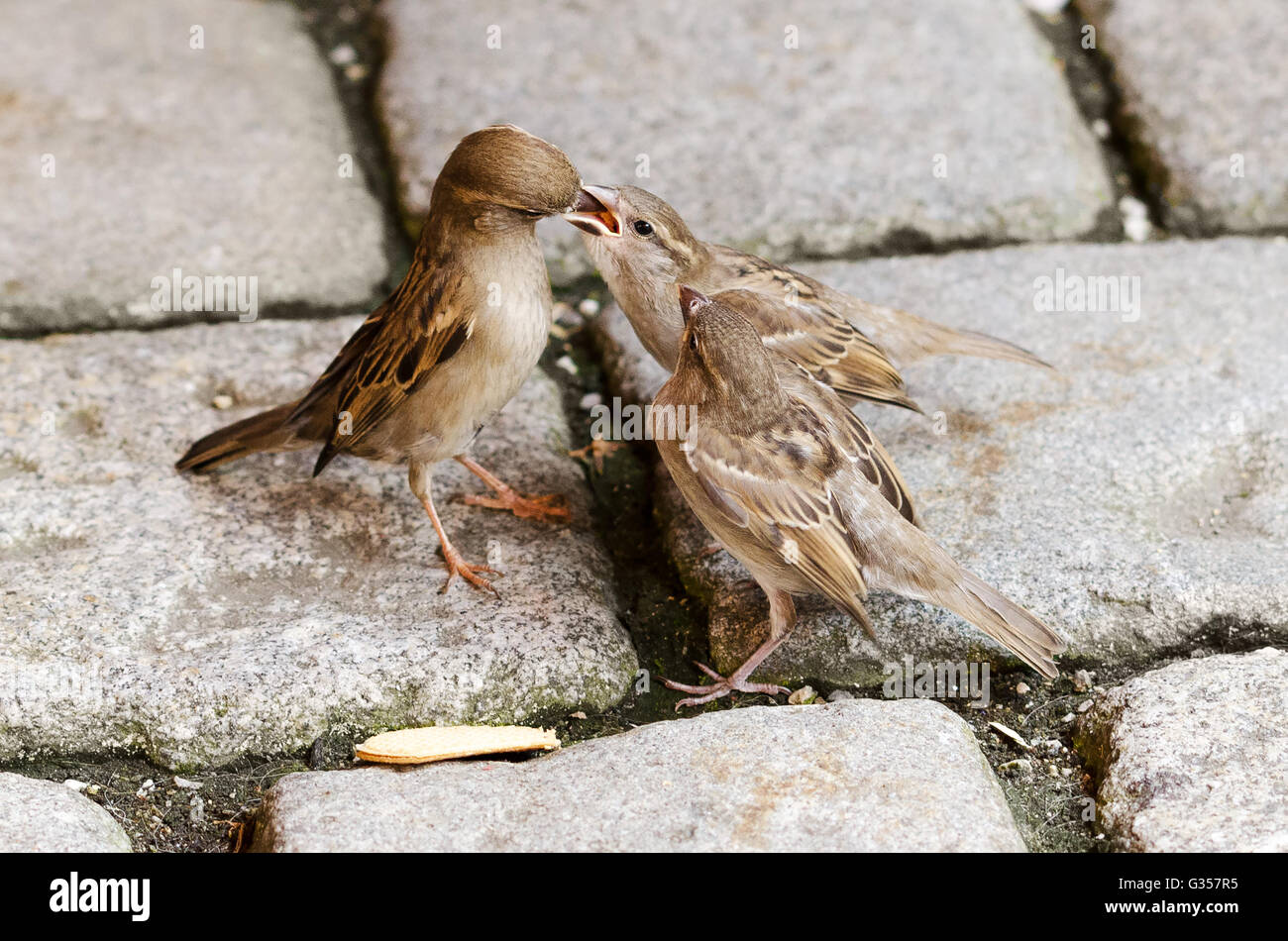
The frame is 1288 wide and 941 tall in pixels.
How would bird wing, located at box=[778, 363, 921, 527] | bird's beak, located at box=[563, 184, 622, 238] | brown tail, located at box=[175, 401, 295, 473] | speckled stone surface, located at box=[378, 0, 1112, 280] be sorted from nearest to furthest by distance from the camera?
bird wing, located at box=[778, 363, 921, 527] → brown tail, located at box=[175, 401, 295, 473] → bird's beak, located at box=[563, 184, 622, 238] → speckled stone surface, located at box=[378, 0, 1112, 280]

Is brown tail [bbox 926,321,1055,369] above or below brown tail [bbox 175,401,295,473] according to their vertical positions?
above

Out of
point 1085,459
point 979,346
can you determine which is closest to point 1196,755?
point 1085,459

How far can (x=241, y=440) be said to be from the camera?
376 centimetres

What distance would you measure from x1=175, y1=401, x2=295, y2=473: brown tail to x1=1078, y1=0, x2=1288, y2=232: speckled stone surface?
122 inches

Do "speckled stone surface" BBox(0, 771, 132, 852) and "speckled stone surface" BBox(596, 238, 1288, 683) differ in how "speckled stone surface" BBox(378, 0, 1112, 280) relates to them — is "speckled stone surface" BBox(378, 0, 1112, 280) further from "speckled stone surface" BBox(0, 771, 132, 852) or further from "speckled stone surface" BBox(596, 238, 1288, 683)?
"speckled stone surface" BBox(0, 771, 132, 852)

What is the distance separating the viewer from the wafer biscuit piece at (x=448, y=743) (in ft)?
9.76

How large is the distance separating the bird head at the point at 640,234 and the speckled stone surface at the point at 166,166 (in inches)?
36.8

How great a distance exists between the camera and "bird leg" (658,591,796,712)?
329 centimetres

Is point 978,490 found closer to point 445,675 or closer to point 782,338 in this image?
point 782,338

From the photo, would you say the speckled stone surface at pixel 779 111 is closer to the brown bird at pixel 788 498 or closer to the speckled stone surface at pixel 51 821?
the brown bird at pixel 788 498

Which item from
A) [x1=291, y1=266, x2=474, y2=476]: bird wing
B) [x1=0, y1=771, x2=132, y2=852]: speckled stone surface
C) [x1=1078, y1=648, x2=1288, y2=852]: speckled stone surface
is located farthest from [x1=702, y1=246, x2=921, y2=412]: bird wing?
[x1=0, y1=771, x2=132, y2=852]: speckled stone surface

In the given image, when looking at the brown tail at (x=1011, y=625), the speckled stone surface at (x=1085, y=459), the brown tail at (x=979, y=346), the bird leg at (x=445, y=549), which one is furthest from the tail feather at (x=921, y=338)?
the bird leg at (x=445, y=549)

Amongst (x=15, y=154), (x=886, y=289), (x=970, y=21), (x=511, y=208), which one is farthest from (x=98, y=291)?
(x=970, y=21)

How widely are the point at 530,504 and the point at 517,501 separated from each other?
5 cm
